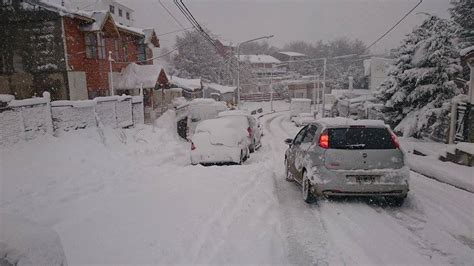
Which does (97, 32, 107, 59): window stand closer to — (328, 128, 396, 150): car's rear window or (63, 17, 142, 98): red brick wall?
(63, 17, 142, 98): red brick wall

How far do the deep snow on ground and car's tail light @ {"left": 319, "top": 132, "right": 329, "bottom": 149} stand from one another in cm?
122

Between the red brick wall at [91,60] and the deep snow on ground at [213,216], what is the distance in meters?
13.4

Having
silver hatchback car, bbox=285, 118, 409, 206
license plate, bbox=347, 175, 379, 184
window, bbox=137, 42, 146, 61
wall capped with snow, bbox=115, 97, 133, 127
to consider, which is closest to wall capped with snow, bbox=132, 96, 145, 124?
wall capped with snow, bbox=115, 97, 133, 127

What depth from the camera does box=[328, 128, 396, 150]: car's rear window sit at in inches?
262

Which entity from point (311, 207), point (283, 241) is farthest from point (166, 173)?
point (283, 241)

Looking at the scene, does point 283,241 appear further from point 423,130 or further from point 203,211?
point 423,130

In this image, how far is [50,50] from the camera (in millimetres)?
21156

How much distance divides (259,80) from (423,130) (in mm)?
65973

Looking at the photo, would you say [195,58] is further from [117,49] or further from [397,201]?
[397,201]

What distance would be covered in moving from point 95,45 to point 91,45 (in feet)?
1.25

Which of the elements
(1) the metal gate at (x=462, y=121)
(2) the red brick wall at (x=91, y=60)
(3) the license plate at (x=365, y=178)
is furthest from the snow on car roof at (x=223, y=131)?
(2) the red brick wall at (x=91, y=60)

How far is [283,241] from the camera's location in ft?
16.5

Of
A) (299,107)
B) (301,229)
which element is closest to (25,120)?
(301,229)

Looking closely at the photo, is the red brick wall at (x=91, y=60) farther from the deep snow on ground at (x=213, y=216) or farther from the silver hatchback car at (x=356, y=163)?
the silver hatchback car at (x=356, y=163)
